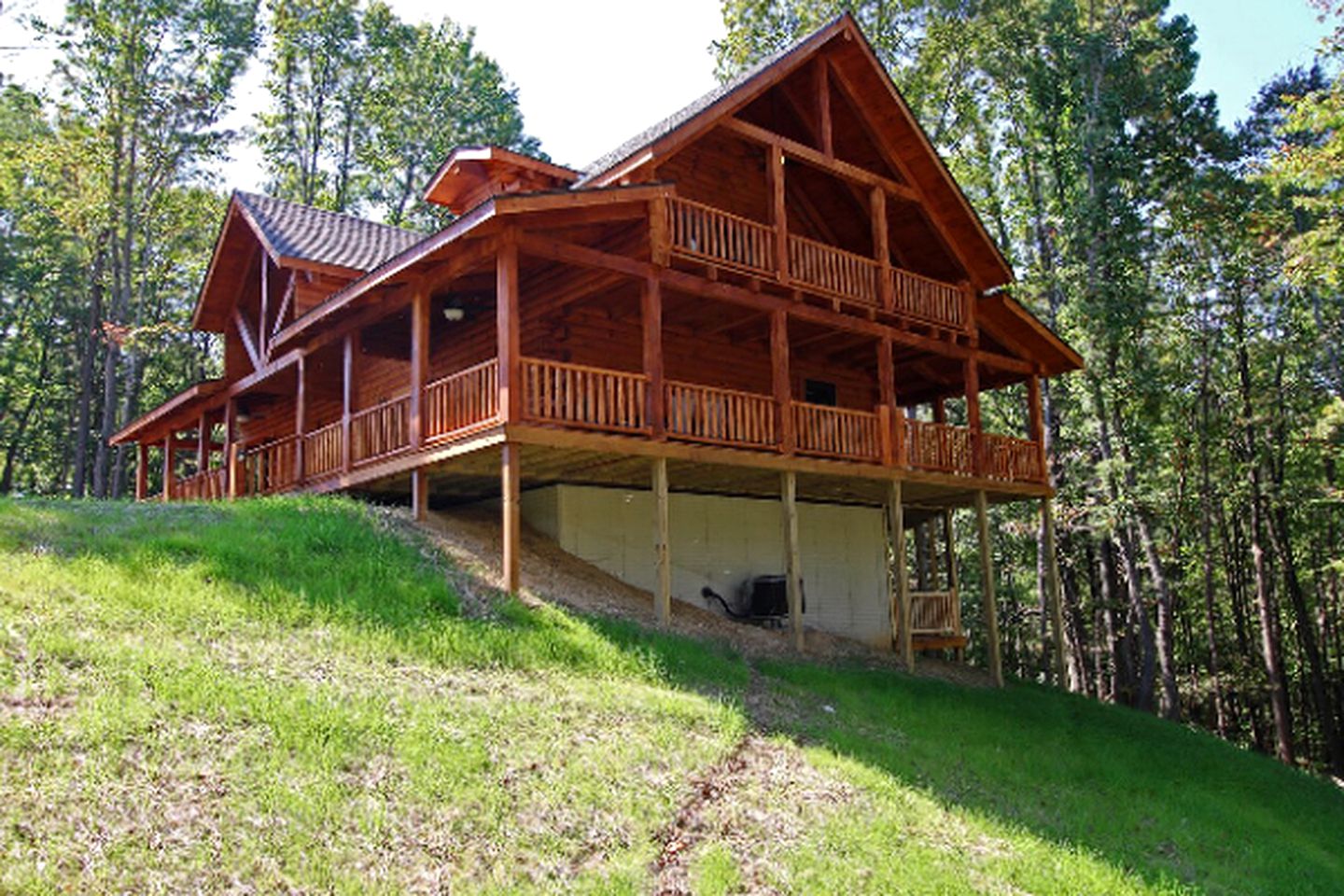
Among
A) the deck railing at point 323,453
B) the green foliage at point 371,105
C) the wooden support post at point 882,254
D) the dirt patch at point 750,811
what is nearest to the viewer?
the dirt patch at point 750,811

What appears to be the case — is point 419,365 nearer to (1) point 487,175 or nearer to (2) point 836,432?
(1) point 487,175

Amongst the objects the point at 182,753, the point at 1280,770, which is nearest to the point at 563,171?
the point at 182,753

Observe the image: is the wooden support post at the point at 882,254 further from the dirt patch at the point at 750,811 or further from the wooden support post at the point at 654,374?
the dirt patch at the point at 750,811

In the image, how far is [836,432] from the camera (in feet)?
58.2

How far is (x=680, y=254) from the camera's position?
52.5ft

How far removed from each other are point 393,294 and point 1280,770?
55.4 ft

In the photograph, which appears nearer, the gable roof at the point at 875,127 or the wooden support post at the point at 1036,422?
the gable roof at the point at 875,127

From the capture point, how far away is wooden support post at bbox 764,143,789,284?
17.5 meters

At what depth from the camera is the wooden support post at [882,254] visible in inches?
755

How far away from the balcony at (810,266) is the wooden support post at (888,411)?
81 centimetres

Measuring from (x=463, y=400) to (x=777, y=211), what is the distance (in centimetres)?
615

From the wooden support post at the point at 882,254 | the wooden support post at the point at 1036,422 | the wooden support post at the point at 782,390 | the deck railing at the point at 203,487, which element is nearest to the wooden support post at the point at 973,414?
the wooden support post at the point at 1036,422

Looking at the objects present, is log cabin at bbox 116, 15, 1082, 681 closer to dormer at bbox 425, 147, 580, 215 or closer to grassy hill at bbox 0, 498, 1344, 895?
dormer at bbox 425, 147, 580, 215

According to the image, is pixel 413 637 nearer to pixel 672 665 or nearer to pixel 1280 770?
pixel 672 665
